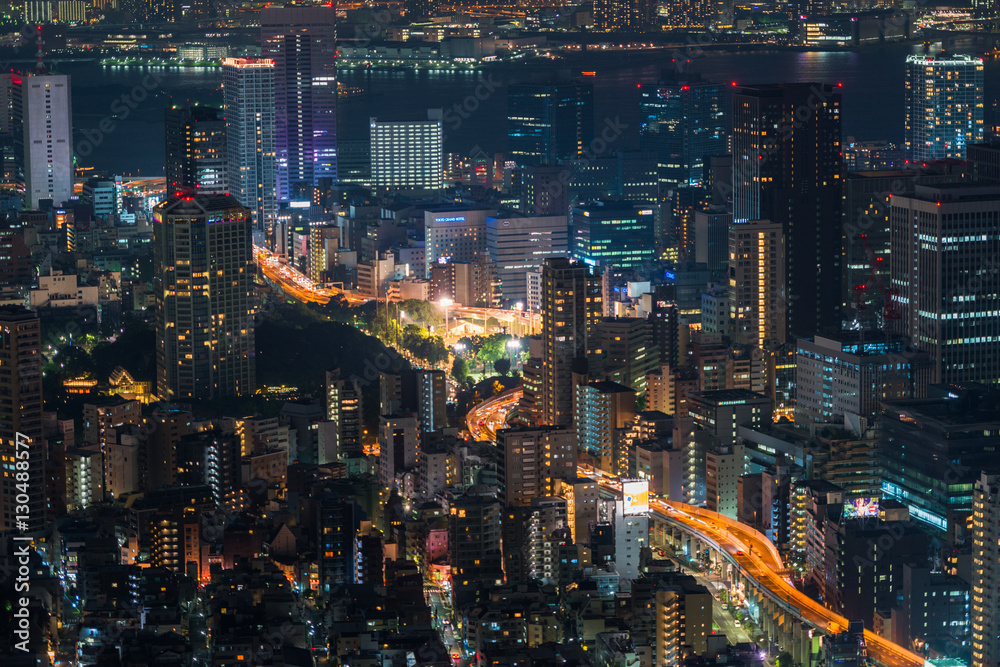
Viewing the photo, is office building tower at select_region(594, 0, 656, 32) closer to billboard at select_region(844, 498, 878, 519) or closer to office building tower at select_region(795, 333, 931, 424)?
office building tower at select_region(795, 333, 931, 424)

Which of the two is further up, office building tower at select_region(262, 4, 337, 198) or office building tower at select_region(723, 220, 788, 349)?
office building tower at select_region(262, 4, 337, 198)

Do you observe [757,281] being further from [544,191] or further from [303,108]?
[303,108]

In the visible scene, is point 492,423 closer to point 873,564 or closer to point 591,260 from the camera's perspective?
point 873,564

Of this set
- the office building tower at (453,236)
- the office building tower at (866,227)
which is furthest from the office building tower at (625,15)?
the office building tower at (866,227)

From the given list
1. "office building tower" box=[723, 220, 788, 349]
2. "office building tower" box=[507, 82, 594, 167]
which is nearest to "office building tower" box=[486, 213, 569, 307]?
→ "office building tower" box=[723, 220, 788, 349]

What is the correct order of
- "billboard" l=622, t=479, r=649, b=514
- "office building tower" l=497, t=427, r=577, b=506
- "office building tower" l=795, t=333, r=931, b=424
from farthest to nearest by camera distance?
"office building tower" l=795, t=333, r=931, b=424 < "office building tower" l=497, t=427, r=577, b=506 < "billboard" l=622, t=479, r=649, b=514

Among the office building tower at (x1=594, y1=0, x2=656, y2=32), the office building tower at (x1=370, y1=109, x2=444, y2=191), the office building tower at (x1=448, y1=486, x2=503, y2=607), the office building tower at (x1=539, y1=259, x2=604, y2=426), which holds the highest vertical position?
the office building tower at (x1=594, y1=0, x2=656, y2=32)
